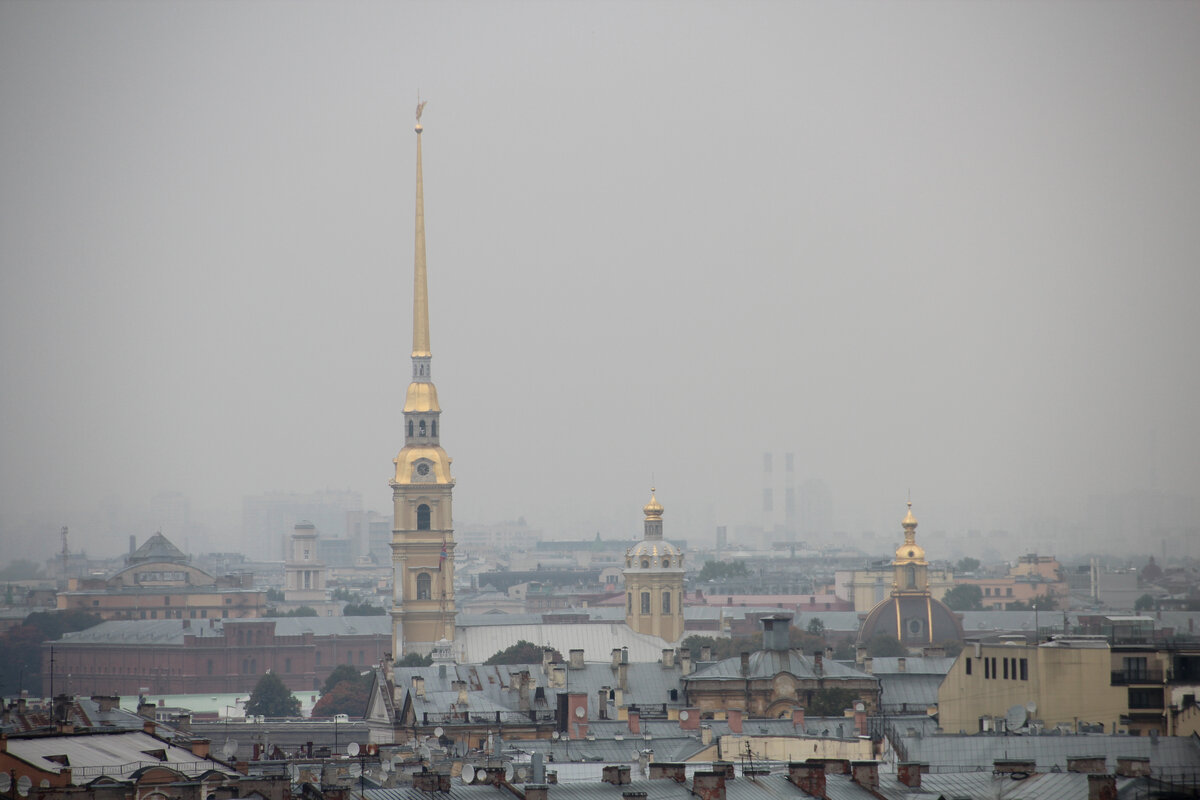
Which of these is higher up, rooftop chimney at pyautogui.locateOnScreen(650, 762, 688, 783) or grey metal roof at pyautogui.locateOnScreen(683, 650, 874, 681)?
grey metal roof at pyautogui.locateOnScreen(683, 650, 874, 681)

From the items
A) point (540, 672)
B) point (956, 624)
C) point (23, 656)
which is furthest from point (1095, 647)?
point (23, 656)

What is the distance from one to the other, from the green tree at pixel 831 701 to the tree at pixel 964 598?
10980 cm

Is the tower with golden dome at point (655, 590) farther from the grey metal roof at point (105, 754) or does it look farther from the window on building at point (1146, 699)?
the grey metal roof at point (105, 754)

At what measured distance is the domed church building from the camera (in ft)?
437

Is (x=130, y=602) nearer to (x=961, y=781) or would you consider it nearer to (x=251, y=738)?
(x=251, y=738)

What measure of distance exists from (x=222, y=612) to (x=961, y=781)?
156 m

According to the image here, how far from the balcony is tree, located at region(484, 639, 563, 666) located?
48.9 metres

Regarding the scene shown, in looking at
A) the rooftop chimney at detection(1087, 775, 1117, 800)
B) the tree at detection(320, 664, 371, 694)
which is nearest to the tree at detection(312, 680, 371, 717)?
the tree at detection(320, 664, 371, 694)

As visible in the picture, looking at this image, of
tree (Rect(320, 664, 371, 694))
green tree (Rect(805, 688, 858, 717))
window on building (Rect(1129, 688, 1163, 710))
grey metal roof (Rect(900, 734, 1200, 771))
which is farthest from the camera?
tree (Rect(320, 664, 371, 694))

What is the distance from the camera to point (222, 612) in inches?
7776

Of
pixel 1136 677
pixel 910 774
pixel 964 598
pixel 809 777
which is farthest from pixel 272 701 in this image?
pixel 809 777

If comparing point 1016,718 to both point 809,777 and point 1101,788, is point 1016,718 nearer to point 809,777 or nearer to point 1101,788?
point 809,777

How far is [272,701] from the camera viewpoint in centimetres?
12206

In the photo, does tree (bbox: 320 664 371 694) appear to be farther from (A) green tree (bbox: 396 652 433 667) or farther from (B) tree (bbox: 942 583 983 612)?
(B) tree (bbox: 942 583 983 612)
